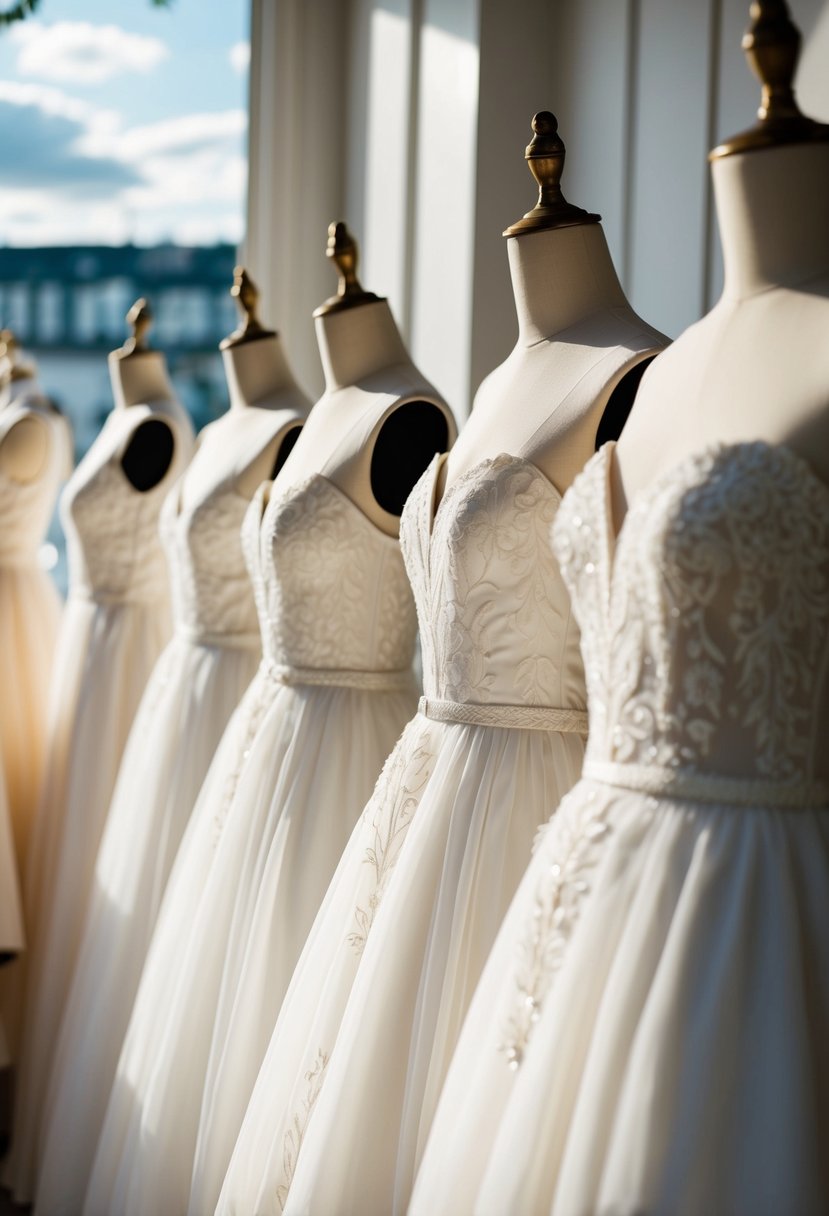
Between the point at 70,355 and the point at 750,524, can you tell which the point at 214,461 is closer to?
the point at 750,524

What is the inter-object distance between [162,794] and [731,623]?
4.80 feet

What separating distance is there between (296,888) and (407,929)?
18.4 inches

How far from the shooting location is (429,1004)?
136 cm

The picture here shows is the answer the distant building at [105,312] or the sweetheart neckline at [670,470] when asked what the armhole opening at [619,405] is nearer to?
the sweetheart neckline at [670,470]

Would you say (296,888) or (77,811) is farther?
(77,811)

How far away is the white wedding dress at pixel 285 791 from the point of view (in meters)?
1.84

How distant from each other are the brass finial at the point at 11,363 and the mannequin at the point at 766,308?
7.78 ft

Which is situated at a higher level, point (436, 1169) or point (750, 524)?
point (750, 524)

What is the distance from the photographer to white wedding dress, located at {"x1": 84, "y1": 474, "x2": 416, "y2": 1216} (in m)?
1.84

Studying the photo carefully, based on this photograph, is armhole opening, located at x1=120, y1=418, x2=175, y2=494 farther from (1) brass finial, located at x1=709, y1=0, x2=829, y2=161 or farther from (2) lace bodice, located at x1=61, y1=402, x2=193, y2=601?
(1) brass finial, located at x1=709, y1=0, x2=829, y2=161

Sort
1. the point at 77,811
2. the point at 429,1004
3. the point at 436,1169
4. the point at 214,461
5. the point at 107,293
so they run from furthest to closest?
1. the point at 107,293
2. the point at 77,811
3. the point at 214,461
4. the point at 429,1004
5. the point at 436,1169

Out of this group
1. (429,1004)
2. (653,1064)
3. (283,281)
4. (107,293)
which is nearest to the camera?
(653,1064)

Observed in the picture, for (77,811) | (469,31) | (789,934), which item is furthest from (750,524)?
(77,811)

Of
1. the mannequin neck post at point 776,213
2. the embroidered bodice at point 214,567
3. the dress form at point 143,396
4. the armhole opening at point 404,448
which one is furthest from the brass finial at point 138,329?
the mannequin neck post at point 776,213
